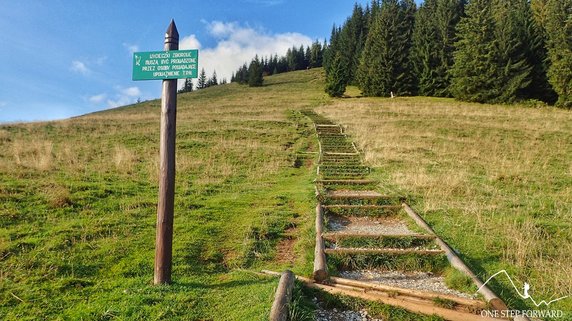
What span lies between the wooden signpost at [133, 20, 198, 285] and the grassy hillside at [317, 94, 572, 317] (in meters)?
4.71

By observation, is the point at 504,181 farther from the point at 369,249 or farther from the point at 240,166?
the point at 240,166

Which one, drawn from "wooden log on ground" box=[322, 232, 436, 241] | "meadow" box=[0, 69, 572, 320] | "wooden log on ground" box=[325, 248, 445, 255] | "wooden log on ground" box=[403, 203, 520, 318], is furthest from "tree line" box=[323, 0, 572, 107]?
"wooden log on ground" box=[325, 248, 445, 255]

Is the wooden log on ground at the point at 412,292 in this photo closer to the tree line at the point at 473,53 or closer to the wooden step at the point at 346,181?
the wooden step at the point at 346,181

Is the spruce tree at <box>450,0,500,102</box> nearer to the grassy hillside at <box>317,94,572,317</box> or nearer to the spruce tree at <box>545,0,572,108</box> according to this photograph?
the spruce tree at <box>545,0,572,108</box>

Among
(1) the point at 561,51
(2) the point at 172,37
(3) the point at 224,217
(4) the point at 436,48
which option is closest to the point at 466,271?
(3) the point at 224,217

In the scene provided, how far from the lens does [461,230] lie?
7.25 m

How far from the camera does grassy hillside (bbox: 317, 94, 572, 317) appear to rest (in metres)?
5.68

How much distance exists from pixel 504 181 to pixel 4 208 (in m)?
13.3

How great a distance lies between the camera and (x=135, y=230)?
7145 millimetres

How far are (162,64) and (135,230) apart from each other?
11.9 ft

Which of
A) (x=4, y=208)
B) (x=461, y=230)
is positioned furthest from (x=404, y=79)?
(x=4, y=208)

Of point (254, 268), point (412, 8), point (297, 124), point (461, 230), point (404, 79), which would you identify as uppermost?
point (412, 8)

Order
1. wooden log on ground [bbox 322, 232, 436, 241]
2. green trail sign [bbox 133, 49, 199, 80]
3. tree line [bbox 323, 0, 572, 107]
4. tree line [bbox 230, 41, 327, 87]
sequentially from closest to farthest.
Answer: green trail sign [bbox 133, 49, 199, 80] → wooden log on ground [bbox 322, 232, 436, 241] → tree line [bbox 323, 0, 572, 107] → tree line [bbox 230, 41, 327, 87]

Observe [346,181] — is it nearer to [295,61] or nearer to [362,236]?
[362,236]
